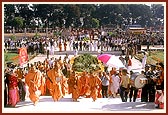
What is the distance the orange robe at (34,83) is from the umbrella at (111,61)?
1.96m

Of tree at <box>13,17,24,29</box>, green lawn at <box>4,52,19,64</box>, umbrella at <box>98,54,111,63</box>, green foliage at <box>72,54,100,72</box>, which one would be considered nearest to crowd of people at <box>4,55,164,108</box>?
green lawn at <box>4,52,19,64</box>

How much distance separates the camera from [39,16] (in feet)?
49.5

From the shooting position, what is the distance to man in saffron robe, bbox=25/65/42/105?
13.7 meters

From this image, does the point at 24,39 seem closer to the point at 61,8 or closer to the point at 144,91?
the point at 61,8

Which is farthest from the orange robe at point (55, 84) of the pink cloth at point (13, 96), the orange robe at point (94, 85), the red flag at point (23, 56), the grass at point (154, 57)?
the grass at point (154, 57)

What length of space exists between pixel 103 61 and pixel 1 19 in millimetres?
2991

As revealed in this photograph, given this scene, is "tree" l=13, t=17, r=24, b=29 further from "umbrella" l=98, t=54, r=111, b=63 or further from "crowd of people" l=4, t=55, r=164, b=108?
"umbrella" l=98, t=54, r=111, b=63

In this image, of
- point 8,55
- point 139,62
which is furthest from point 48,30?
point 139,62

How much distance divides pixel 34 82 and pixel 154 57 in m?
3.39

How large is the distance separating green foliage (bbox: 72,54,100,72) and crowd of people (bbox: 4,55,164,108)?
1.12 feet

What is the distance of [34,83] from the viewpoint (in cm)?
1370

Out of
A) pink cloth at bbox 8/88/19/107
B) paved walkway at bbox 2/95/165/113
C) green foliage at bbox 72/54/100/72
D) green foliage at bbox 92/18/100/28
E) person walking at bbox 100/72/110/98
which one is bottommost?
paved walkway at bbox 2/95/165/113


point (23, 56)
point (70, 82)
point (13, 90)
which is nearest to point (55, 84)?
point (70, 82)

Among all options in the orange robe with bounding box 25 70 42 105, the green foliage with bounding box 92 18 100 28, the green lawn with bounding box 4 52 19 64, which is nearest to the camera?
the orange robe with bounding box 25 70 42 105
